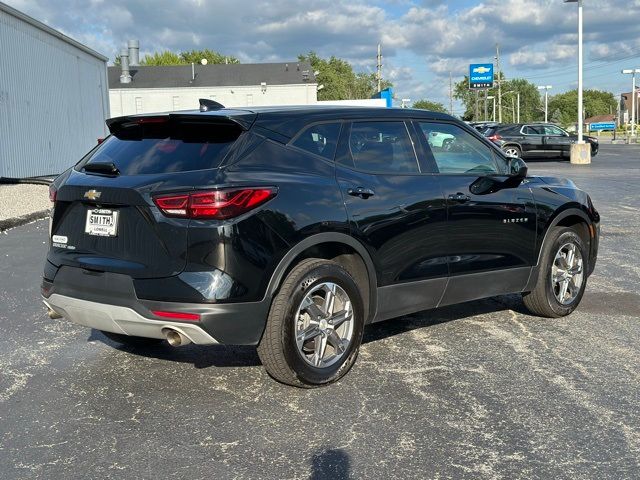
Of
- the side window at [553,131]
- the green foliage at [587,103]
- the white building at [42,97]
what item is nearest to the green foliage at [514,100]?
the green foliage at [587,103]

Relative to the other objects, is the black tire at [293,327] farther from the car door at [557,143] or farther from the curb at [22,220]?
the car door at [557,143]

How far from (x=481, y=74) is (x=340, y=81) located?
105 feet

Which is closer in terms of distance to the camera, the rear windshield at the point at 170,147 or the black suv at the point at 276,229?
the black suv at the point at 276,229

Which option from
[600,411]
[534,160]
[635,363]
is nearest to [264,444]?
[600,411]

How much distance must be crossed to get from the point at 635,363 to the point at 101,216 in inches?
145

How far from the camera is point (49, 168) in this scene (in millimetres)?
26609

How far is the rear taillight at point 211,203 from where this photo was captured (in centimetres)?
403

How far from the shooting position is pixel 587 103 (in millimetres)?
176625

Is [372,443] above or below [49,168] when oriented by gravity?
below

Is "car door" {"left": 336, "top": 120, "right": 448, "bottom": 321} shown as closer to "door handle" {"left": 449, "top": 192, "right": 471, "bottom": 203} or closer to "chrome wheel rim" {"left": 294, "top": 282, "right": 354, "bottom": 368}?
"door handle" {"left": 449, "top": 192, "right": 471, "bottom": 203}

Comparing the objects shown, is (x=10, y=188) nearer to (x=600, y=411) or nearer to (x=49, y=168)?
(x=49, y=168)

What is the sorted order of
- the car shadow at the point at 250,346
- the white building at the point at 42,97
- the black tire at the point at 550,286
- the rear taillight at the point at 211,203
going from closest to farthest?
the rear taillight at the point at 211,203 < the car shadow at the point at 250,346 < the black tire at the point at 550,286 < the white building at the point at 42,97

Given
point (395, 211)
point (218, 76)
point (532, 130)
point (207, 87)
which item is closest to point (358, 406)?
point (395, 211)

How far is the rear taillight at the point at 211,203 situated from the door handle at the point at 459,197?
1737 millimetres
